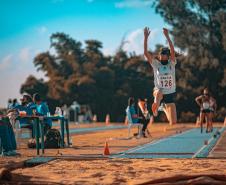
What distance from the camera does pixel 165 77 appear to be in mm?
11305

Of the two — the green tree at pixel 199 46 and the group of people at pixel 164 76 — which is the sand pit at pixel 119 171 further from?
the green tree at pixel 199 46

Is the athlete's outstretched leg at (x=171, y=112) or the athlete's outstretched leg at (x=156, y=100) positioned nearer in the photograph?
the athlete's outstretched leg at (x=156, y=100)

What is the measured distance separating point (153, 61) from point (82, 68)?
130ft

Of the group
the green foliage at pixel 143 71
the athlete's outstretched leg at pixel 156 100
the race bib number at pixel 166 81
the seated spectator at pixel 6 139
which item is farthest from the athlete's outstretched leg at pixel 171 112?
the green foliage at pixel 143 71

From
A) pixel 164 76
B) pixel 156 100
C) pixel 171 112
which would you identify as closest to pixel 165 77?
pixel 164 76

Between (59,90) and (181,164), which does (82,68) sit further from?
(181,164)

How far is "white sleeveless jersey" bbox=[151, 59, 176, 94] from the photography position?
11273 mm

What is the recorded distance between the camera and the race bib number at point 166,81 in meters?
11.3

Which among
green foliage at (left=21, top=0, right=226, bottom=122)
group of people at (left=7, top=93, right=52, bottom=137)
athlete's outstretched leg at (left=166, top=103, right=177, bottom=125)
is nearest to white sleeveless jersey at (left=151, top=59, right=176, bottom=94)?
athlete's outstretched leg at (left=166, top=103, right=177, bottom=125)

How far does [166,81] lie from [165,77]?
93 mm

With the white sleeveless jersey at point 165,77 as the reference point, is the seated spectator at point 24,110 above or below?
below

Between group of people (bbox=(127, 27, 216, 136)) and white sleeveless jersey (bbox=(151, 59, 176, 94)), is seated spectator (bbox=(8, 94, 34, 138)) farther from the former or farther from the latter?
white sleeveless jersey (bbox=(151, 59, 176, 94))

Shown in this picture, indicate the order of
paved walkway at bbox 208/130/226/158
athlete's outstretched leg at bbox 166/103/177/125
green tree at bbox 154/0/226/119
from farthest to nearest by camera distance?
green tree at bbox 154/0/226/119 < athlete's outstretched leg at bbox 166/103/177/125 < paved walkway at bbox 208/130/226/158

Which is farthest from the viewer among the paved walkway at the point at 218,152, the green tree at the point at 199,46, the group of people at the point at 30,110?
the green tree at the point at 199,46
